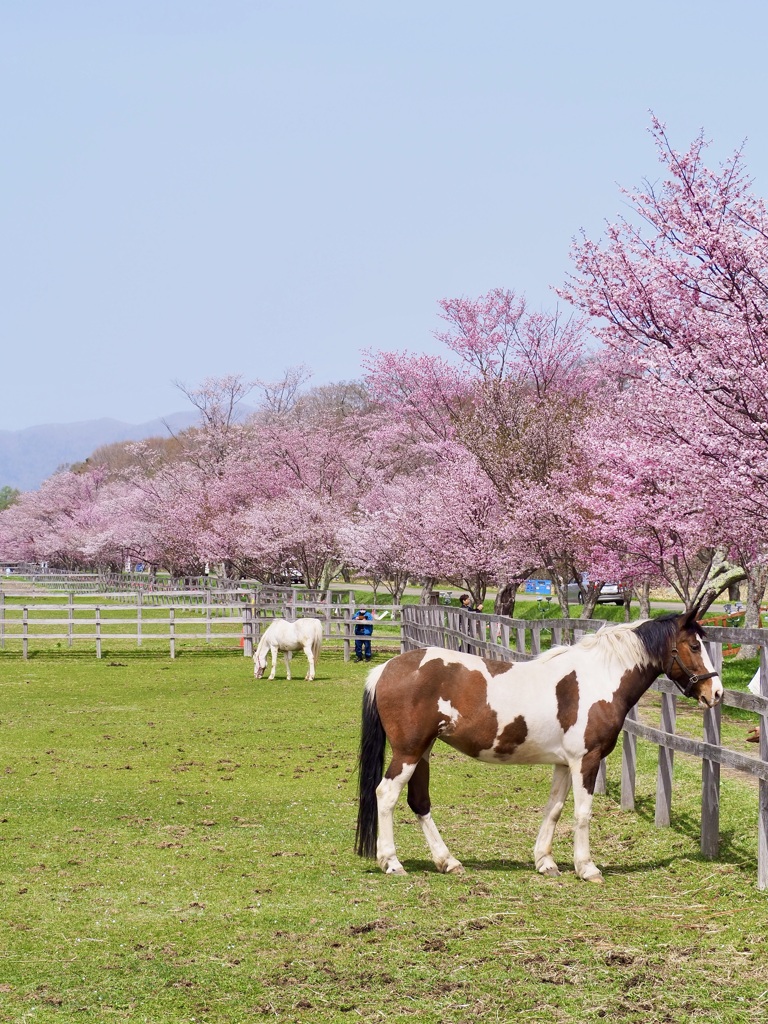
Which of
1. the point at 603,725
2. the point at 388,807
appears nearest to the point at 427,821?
the point at 388,807

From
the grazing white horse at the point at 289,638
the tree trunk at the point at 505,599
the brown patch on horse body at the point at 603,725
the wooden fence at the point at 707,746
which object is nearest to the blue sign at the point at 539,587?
the tree trunk at the point at 505,599

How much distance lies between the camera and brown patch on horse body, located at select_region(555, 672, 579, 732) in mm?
7684

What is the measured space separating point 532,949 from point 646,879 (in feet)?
7.19

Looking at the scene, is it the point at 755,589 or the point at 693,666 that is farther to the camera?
the point at 755,589

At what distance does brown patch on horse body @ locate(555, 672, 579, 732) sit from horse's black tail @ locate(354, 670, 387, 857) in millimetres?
1240

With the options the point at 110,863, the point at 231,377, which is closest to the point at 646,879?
the point at 110,863

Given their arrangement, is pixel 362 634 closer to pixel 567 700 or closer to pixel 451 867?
pixel 567 700

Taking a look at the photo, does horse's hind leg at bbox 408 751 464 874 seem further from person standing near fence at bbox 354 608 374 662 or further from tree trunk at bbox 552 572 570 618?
person standing near fence at bbox 354 608 374 662

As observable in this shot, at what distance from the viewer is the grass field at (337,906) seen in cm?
503

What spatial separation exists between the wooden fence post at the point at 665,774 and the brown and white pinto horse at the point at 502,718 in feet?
5.19

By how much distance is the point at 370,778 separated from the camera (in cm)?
763

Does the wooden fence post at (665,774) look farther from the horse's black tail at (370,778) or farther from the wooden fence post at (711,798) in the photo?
the horse's black tail at (370,778)

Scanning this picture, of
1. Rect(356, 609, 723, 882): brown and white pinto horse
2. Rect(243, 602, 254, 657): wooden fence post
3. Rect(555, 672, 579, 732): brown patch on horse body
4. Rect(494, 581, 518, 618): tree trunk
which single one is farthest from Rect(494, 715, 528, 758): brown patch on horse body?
Rect(494, 581, 518, 618): tree trunk

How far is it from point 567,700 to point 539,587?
165 ft
